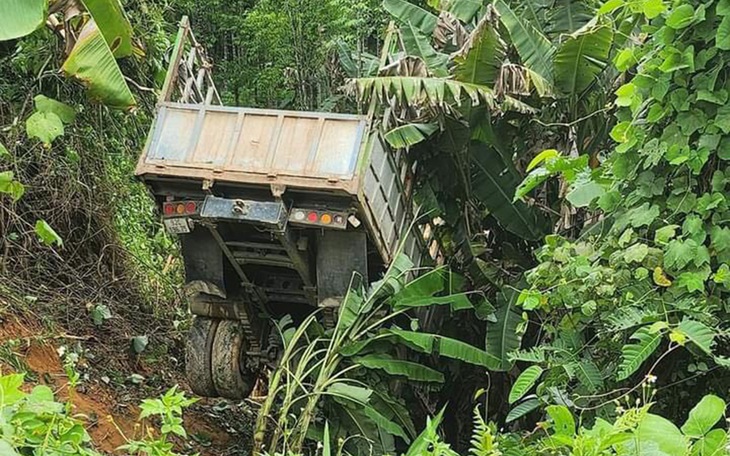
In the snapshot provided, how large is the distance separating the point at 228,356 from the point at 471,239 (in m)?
2.39

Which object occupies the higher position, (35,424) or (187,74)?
(187,74)

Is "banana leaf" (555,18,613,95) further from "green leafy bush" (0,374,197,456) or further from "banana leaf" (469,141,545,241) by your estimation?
"green leafy bush" (0,374,197,456)

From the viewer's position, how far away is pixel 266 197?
516 cm

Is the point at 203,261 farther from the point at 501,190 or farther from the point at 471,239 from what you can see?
the point at 501,190

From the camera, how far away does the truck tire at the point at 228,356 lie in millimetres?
6406

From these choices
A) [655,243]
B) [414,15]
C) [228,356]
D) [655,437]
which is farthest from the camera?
[414,15]

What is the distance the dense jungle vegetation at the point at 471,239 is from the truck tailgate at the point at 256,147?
1.53ft

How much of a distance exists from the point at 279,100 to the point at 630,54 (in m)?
9.90

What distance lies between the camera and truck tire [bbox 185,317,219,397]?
21.1ft

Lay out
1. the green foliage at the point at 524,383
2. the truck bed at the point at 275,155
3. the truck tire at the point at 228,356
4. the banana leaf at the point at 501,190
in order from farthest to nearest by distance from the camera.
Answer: the truck tire at the point at 228,356
the banana leaf at the point at 501,190
the truck bed at the point at 275,155
the green foliage at the point at 524,383

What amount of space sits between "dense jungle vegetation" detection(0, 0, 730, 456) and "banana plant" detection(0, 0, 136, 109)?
0.05 ft

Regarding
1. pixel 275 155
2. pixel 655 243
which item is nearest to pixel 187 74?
pixel 275 155

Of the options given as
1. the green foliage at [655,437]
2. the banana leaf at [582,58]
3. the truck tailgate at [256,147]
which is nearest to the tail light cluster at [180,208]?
the truck tailgate at [256,147]

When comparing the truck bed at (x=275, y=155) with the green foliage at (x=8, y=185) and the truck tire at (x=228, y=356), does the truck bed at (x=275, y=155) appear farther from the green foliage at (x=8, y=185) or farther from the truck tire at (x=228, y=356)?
the truck tire at (x=228, y=356)
